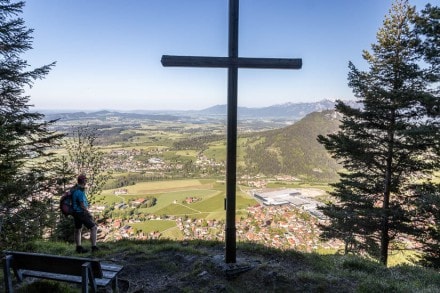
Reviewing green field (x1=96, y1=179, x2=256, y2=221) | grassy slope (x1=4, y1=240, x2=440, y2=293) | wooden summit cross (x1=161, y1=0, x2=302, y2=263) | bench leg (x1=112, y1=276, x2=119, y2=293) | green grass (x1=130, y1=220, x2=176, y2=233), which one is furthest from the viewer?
green field (x1=96, y1=179, x2=256, y2=221)

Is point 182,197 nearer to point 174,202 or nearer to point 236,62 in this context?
point 174,202

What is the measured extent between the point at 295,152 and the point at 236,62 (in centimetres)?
8699

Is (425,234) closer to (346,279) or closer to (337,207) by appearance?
(337,207)

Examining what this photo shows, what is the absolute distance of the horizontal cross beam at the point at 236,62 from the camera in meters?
4.32

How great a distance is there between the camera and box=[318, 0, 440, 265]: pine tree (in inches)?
364

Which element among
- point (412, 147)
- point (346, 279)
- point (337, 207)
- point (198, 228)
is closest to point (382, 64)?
point (412, 147)

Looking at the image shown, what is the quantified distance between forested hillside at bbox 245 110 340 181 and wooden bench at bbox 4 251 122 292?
245ft

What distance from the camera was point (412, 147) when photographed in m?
9.09

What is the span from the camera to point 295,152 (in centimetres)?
8788

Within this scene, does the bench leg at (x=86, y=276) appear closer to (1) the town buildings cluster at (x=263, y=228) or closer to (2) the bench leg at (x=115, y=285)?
(2) the bench leg at (x=115, y=285)

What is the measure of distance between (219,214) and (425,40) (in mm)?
30150

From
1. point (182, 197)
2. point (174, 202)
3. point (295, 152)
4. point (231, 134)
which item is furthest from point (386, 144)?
point (295, 152)

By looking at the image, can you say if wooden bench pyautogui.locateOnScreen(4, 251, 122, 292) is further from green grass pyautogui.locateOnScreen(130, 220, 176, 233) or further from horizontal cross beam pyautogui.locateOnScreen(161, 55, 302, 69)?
green grass pyautogui.locateOnScreen(130, 220, 176, 233)

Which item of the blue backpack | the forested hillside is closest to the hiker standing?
the blue backpack
